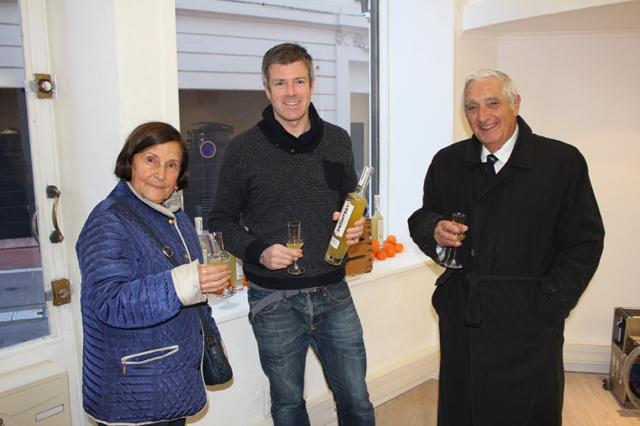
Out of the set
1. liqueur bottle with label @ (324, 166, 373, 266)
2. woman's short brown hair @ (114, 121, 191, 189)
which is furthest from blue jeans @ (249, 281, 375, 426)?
woman's short brown hair @ (114, 121, 191, 189)

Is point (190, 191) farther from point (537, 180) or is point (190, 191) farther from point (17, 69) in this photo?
point (537, 180)

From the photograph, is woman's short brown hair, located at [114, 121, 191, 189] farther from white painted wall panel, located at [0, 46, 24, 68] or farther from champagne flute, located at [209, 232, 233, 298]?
white painted wall panel, located at [0, 46, 24, 68]

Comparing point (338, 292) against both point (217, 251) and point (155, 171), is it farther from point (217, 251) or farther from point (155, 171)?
point (155, 171)

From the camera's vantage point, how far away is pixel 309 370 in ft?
8.36

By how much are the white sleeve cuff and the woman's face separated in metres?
0.30

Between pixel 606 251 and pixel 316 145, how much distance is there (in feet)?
7.96

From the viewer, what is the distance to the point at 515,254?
5.57ft

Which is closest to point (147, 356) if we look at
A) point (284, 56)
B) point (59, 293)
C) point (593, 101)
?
point (59, 293)

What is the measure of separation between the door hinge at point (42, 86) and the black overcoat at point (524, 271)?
1.78m

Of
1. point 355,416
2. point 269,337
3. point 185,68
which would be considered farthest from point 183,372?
point 185,68

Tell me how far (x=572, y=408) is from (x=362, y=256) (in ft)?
5.34

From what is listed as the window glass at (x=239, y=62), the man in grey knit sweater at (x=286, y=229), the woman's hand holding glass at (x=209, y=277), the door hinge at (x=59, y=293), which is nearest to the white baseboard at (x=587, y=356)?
the man in grey knit sweater at (x=286, y=229)

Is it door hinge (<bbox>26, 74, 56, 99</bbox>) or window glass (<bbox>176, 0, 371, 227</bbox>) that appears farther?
window glass (<bbox>176, 0, 371, 227</bbox>)

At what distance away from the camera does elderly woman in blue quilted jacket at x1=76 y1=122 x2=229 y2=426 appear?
1190 mm
